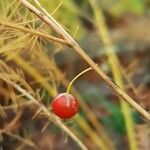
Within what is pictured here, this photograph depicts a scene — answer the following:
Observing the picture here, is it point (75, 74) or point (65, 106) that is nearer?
point (65, 106)

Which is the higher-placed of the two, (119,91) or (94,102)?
(119,91)

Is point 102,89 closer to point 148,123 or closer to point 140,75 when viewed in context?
point 140,75

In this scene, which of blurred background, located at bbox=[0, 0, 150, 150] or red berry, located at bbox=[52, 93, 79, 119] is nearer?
red berry, located at bbox=[52, 93, 79, 119]

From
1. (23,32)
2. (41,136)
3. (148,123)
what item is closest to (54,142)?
(41,136)

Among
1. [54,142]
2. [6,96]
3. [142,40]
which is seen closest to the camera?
[6,96]
